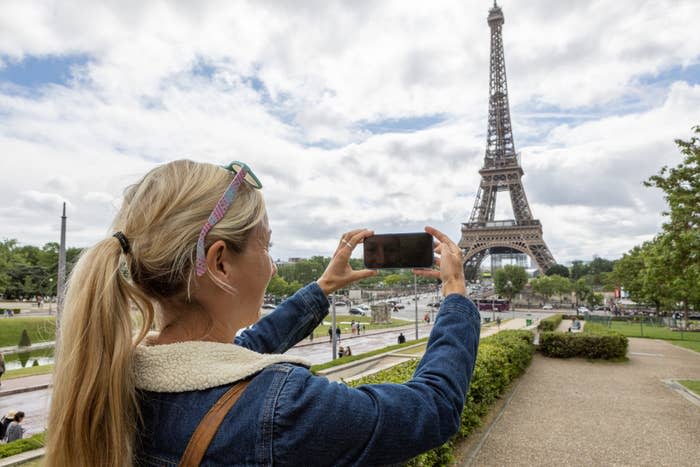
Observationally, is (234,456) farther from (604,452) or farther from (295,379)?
(604,452)

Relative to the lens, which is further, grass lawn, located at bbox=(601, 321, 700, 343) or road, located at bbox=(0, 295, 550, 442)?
grass lawn, located at bbox=(601, 321, 700, 343)

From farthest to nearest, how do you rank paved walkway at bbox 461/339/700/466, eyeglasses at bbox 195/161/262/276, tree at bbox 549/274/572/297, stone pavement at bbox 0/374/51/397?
1. tree at bbox 549/274/572/297
2. stone pavement at bbox 0/374/51/397
3. paved walkway at bbox 461/339/700/466
4. eyeglasses at bbox 195/161/262/276

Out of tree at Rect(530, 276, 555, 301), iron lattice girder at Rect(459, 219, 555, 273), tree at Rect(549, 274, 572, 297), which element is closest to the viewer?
iron lattice girder at Rect(459, 219, 555, 273)

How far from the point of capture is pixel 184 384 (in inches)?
41.3

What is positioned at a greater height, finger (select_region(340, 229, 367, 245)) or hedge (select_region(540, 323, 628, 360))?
finger (select_region(340, 229, 367, 245))

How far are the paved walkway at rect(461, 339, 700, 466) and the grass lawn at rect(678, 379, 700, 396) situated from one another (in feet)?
1.33

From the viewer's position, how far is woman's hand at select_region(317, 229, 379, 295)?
1.96m

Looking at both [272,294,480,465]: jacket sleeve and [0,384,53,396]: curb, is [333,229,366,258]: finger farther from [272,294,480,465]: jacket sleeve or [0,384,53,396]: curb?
[0,384,53,396]: curb

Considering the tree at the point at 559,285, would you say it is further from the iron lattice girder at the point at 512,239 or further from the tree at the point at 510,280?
the iron lattice girder at the point at 512,239

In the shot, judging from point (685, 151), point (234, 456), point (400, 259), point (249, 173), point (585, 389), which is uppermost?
point (685, 151)

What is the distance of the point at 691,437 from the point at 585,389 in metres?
3.68

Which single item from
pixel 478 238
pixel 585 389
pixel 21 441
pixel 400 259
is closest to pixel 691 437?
pixel 585 389

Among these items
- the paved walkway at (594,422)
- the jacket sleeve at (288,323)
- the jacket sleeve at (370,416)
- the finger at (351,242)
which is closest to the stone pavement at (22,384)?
the paved walkway at (594,422)

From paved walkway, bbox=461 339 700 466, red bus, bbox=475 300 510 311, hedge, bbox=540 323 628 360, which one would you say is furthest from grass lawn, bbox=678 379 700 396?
red bus, bbox=475 300 510 311
